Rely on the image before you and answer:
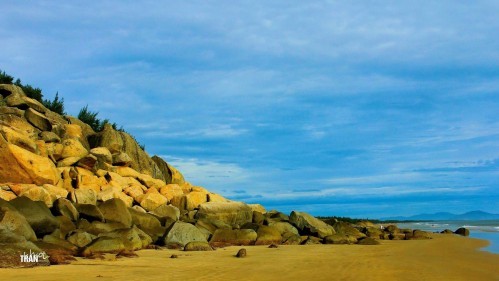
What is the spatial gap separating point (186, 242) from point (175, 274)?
8837 mm

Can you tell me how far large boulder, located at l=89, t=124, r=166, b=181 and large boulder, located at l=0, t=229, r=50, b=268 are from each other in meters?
22.4

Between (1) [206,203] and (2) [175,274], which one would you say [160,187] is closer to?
(1) [206,203]

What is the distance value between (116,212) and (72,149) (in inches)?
438

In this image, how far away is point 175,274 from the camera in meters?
13.7

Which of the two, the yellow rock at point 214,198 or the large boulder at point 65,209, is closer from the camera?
the large boulder at point 65,209

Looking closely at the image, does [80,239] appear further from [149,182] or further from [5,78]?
[5,78]

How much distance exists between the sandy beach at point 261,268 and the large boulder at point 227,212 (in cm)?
940

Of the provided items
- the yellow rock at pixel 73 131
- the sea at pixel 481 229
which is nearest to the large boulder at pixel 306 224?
the sea at pixel 481 229

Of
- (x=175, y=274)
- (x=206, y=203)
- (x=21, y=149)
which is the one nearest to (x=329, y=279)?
(x=175, y=274)

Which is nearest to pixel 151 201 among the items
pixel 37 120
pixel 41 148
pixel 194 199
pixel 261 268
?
pixel 194 199

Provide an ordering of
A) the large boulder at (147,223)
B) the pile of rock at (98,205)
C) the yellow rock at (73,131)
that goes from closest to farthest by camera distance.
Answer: the pile of rock at (98,205) → the large boulder at (147,223) → the yellow rock at (73,131)

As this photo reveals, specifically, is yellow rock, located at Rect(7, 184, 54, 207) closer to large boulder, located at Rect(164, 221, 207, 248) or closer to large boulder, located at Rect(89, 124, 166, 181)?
large boulder, located at Rect(164, 221, 207, 248)

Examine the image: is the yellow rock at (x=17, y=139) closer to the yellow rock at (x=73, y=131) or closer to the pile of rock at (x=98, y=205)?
the pile of rock at (x=98, y=205)

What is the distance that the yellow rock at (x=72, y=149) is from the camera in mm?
32500
